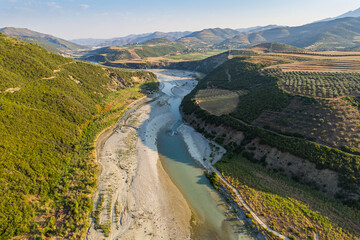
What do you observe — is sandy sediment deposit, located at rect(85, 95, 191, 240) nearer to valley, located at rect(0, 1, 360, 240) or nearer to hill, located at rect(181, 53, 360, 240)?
valley, located at rect(0, 1, 360, 240)

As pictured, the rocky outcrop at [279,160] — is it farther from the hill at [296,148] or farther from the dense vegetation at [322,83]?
the dense vegetation at [322,83]

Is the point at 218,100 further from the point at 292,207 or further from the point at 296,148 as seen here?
the point at 292,207

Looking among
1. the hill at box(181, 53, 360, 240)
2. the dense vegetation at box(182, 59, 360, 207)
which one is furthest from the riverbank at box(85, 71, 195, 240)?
the dense vegetation at box(182, 59, 360, 207)

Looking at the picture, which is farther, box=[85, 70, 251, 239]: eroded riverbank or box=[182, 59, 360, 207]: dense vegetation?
box=[182, 59, 360, 207]: dense vegetation

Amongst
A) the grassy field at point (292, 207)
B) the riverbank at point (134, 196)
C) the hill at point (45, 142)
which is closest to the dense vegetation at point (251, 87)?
the grassy field at point (292, 207)

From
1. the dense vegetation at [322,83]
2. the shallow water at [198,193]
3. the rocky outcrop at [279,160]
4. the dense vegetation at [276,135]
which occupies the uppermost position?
the dense vegetation at [322,83]
